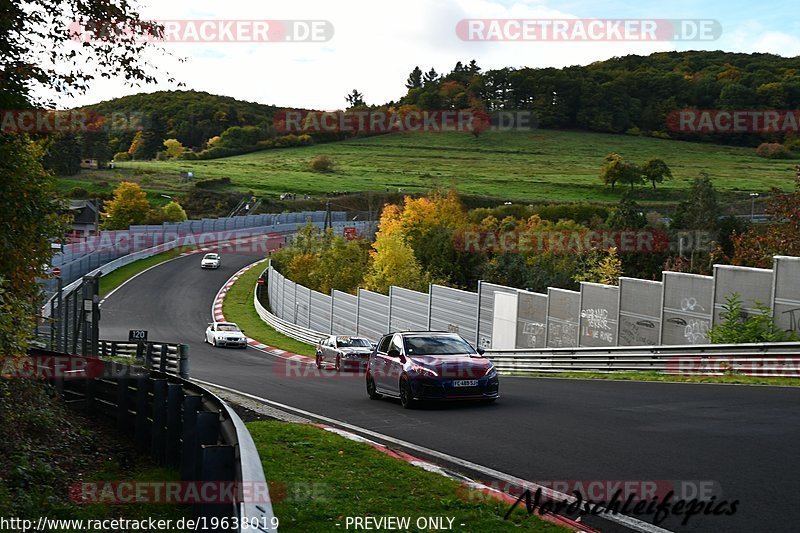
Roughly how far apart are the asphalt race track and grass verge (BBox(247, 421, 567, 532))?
123 cm

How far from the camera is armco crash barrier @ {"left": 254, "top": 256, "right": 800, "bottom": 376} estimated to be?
1955 centimetres

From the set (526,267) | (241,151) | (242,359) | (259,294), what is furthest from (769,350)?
(241,151)

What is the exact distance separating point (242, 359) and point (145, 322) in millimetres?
17756

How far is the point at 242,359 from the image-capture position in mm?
40812

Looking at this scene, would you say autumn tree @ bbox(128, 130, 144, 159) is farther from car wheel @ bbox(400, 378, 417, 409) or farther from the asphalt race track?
car wheel @ bbox(400, 378, 417, 409)

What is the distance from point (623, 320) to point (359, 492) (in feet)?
60.0

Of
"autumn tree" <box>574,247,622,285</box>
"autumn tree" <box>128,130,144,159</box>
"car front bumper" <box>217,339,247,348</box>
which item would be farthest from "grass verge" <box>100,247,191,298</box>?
"autumn tree" <box>128,130,144,159</box>

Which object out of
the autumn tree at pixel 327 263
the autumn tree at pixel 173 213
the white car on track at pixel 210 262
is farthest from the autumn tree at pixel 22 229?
the autumn tree at pixel 173 213

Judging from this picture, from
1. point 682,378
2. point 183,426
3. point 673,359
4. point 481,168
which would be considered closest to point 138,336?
point 673,359

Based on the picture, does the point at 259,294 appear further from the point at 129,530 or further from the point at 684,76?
the point at 684,76

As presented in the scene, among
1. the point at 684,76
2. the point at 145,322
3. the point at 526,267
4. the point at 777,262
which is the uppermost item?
the point at 684,76

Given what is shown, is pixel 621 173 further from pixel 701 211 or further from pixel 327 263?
pixel 327 263

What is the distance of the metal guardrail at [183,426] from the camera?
563 cm

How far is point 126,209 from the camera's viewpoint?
118m
